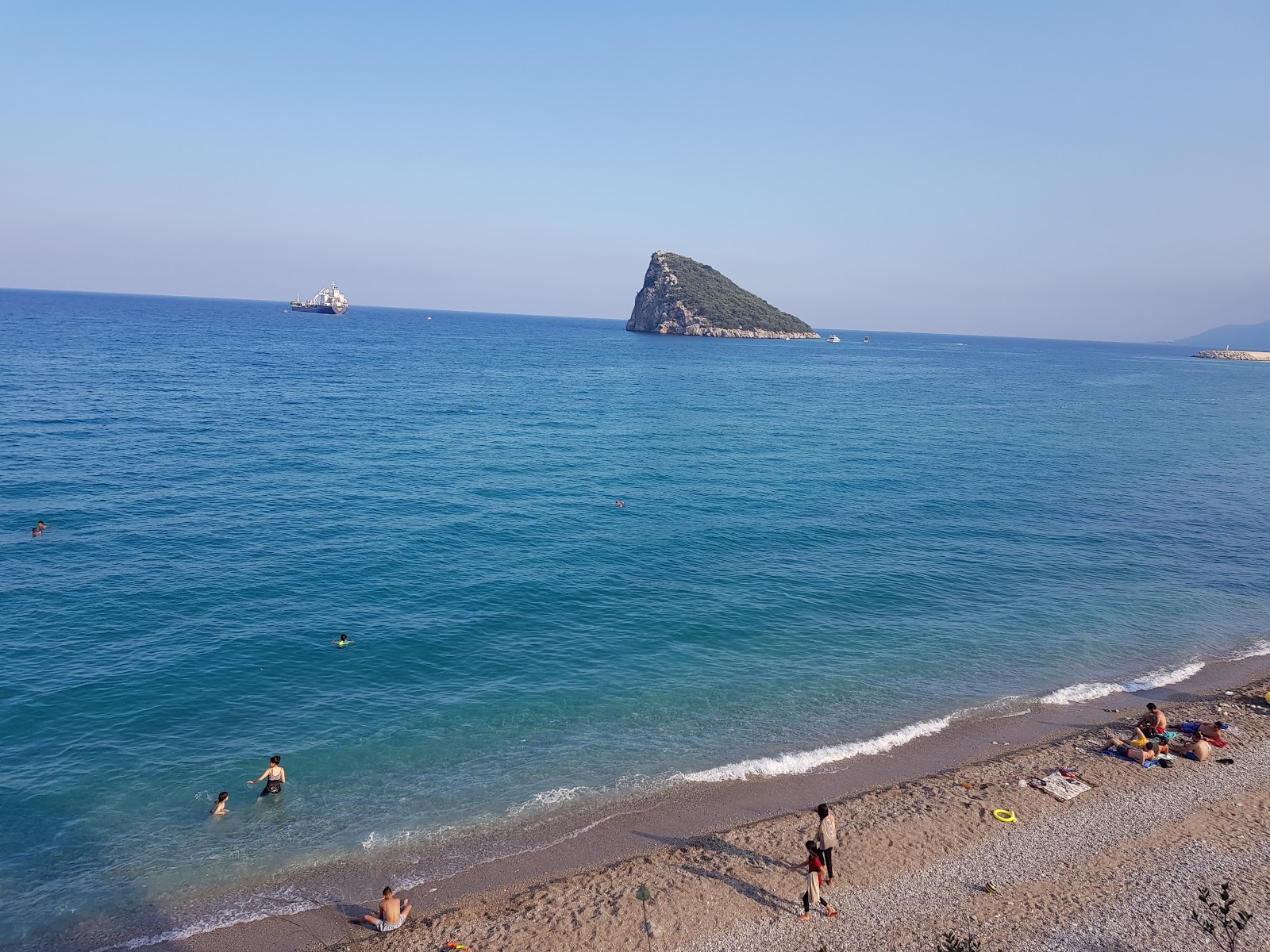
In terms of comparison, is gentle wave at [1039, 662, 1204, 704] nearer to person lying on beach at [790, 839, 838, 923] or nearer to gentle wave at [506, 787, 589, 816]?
person lying on beach at [790, 839, 838, 923]

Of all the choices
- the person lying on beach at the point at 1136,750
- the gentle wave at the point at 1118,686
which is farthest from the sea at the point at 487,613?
the person lying on beach at the point at 1136,750

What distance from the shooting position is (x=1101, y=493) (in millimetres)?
57094

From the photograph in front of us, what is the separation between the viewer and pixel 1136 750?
23406mm

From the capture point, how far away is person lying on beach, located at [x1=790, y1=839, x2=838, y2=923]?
16828mm

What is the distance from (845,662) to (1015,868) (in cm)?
1169

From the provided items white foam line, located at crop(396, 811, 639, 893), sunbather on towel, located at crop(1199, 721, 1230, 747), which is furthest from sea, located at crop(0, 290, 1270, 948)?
sunbather on towel, located at crop(1199, 721, 1230, 747)

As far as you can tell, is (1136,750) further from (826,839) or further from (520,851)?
(520,851)

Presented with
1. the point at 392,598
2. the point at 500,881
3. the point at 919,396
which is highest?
the point at 919,396

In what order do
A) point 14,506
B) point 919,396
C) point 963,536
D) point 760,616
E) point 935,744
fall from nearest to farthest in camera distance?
1. point 935,744
2. point 760,616
3. point 14,506
4. point 963,536
5. point 919,396

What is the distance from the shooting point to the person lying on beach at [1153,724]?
2433 centimetres

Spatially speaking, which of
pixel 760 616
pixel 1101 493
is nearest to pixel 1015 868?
pixel 760 616

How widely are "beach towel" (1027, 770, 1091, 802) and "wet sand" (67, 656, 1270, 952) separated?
1.03 feet

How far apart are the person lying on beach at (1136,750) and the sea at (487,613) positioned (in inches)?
146

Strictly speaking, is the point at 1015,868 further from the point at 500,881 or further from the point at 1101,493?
the point at 1101,493
